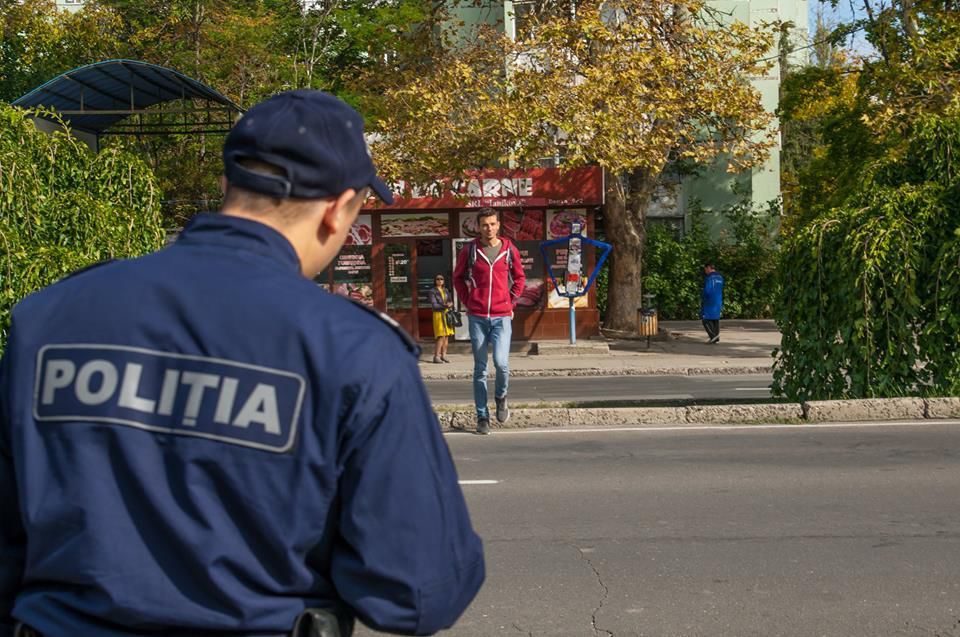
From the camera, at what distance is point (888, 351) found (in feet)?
36.7

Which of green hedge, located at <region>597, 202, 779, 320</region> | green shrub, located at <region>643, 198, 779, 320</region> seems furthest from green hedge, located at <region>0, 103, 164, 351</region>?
green shrub, located at <region>643, 198, 779, 320</region>

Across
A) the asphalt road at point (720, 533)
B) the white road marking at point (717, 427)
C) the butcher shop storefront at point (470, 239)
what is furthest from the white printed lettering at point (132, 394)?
the butcher shop storefront at point (470, 239)

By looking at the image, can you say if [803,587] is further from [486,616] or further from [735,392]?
[735,392]

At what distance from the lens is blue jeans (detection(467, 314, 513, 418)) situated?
1061cm

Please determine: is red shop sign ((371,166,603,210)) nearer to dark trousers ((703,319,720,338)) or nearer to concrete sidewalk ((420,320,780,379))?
concrete sidewalk ((420,320,780,379))

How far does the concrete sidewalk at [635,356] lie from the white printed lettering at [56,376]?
17.6 metres

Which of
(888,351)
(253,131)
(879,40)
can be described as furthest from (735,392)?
(253,131)

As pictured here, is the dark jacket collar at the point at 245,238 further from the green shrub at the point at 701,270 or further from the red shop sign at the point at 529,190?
the green shrub at the point at 701,270

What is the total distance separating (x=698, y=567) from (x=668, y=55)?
17.2 metres

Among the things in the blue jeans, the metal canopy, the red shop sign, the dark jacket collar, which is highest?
the metal canopy

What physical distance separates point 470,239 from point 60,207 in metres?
14.9

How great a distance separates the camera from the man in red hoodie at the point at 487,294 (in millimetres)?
10617

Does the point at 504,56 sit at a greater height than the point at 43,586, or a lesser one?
greater

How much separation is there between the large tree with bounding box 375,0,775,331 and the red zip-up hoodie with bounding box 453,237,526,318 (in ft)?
33.4
